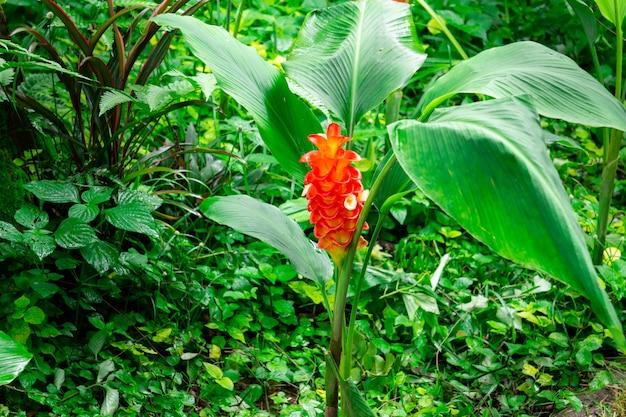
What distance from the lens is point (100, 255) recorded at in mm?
1857

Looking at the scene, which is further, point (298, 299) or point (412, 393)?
point (298, 299)

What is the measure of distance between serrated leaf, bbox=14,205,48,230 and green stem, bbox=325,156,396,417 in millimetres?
770

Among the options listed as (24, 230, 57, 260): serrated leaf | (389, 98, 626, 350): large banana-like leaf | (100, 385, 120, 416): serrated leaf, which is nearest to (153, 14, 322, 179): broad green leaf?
(389, 98, 626, 350): large banana-like leaf

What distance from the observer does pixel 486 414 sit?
73.0 inches

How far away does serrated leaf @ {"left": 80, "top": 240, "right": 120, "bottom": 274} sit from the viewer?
6.03 feet

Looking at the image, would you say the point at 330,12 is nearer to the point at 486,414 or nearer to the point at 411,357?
the point at 411,357

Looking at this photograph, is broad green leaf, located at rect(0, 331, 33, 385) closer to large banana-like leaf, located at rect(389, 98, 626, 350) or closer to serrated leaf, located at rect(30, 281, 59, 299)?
serrated leaf, located at rect(30, 281, 59, 299)

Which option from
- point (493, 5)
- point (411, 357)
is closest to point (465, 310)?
point (411, 357)

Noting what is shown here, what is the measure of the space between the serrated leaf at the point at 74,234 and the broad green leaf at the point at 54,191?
7 centimetres

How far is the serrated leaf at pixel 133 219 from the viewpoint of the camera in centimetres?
181

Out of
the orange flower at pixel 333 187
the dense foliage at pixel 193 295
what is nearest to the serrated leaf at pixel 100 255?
the dense foliage at pixel 193 295

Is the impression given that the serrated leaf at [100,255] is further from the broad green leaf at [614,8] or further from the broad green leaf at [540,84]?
the broad green leaf at [614,8]

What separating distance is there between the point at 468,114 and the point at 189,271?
1123mm

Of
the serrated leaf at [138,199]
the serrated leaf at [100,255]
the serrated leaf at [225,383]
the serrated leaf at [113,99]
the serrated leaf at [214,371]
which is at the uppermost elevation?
the serrated leaf at [113,99]
